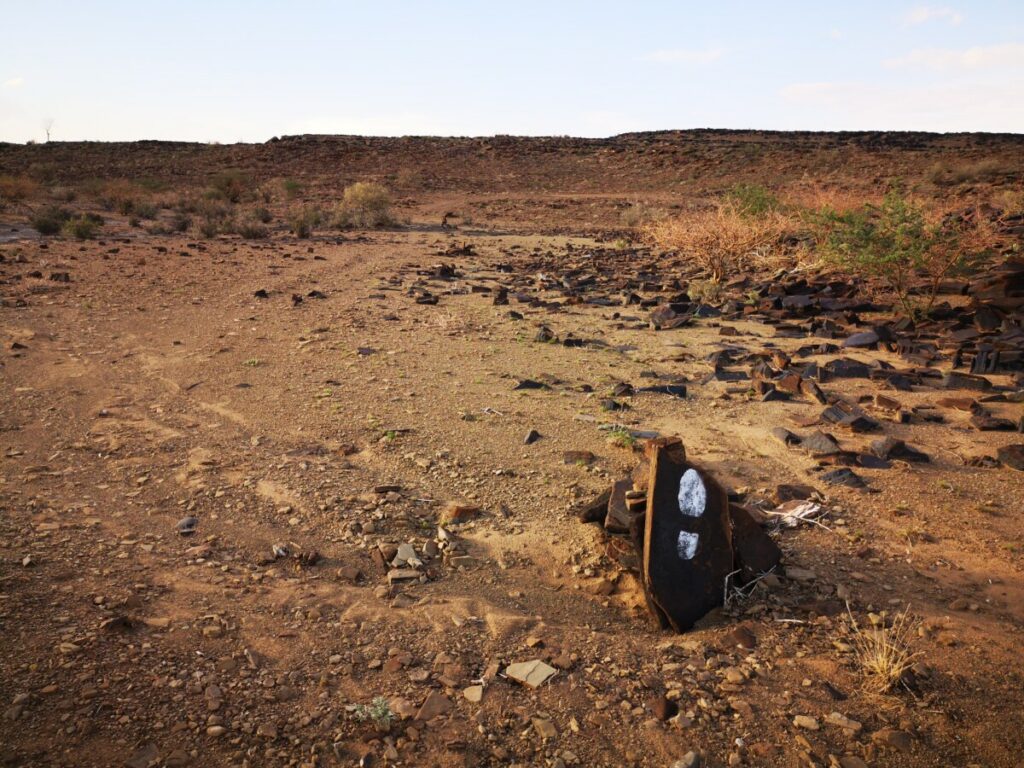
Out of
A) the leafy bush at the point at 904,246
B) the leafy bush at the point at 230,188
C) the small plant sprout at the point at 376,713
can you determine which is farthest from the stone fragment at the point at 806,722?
the leafy bush at the point at 230,188

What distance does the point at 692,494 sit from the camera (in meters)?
3.38

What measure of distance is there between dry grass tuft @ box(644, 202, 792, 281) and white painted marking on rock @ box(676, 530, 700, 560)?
9.33 metres

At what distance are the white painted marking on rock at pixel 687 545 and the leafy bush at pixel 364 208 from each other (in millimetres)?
17999

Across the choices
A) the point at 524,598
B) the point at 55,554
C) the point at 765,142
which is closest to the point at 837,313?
the point at 524,598

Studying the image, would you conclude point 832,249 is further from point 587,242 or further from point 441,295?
point 587,242

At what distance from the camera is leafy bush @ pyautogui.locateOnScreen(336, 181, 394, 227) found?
20078mm

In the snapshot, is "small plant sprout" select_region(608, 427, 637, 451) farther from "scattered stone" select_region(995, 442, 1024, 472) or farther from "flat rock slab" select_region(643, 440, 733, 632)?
"scattered stone" select_region(995, 442, 1024, 472)

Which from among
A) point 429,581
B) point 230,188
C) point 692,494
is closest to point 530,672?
point 429,581

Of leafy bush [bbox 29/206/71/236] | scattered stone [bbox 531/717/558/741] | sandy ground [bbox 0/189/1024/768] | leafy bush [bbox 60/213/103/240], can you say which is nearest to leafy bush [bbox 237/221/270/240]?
leafy bush [bbox 60/213/103/240]

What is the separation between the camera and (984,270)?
10086 millimetres

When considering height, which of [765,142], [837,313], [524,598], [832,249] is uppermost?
[765,142]

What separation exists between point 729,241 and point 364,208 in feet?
46.2

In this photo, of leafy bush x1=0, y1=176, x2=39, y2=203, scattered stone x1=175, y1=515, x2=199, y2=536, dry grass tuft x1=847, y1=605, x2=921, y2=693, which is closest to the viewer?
dry grass tuft x1=847, y1=605, x2=921, y2=693

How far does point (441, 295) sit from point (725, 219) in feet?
19.0
